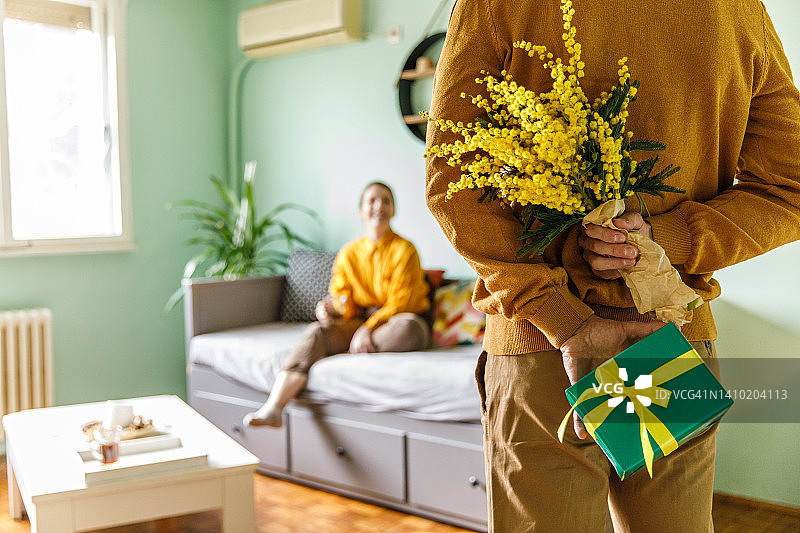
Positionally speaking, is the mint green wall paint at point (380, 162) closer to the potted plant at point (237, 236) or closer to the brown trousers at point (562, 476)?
the potted plant at point (237, 236)

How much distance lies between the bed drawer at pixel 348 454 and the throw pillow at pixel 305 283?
0.83 metres

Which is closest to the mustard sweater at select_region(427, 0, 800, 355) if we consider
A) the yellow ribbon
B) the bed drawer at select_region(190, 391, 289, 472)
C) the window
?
the yellow ribbon

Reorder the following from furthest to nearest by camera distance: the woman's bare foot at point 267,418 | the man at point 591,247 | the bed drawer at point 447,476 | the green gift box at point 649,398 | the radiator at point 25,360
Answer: the radiator at point 25,360 < the woman's bare foot at point 267,418 < the bed drawer at point 447,476 < the man at point 591,247 < the green gift box at point 649,398

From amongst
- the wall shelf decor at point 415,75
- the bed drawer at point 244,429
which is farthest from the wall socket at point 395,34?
the bed drawer at point 244,429

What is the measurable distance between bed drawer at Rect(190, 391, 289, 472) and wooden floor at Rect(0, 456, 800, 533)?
25 centimetres

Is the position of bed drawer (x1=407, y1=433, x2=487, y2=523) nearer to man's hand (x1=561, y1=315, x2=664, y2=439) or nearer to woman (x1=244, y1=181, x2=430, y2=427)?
woman (x1=244, y1=181, x2=430, y2=427)

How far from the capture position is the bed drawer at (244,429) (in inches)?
126

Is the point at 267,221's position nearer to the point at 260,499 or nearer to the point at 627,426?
the point at 260,499

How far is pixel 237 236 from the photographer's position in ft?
13.5

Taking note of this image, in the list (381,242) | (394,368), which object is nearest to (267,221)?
(381,242)

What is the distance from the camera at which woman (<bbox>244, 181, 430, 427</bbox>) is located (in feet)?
10.1

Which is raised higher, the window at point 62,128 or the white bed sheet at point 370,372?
the window at point 62,128

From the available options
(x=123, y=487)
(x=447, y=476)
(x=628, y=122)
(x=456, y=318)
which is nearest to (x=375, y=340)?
(x=456, y=318)

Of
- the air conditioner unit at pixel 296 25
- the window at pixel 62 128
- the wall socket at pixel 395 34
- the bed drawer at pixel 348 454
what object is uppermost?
the air conditioner unit at pixel 296 25
